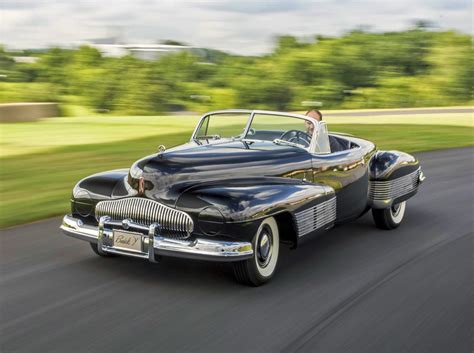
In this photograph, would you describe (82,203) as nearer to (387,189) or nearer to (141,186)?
(141,186)

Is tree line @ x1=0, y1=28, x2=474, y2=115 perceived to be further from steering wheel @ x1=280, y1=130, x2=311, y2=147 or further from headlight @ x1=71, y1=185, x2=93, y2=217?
headlight @ x1=71, y1=185, x2=93, y2=217

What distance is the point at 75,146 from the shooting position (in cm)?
1616

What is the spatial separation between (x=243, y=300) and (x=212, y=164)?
1.24 metres

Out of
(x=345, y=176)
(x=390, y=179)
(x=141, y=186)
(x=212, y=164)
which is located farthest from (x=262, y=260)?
(x=390, y=179)

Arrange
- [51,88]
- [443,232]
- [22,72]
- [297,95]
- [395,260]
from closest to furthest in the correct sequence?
[395,260], [443,232], [51,88], [22,72], [297,95]

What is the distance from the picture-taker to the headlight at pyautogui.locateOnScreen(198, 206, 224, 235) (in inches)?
200

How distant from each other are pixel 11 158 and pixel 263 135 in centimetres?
840

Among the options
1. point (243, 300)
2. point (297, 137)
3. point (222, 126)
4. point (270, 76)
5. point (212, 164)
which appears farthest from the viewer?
point (270, 76)

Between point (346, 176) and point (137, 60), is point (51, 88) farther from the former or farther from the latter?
point (346, 176)

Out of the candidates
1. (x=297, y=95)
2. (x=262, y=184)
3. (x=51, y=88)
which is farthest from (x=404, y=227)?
(x=297, y=95)

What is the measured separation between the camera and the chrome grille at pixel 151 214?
17.0ft

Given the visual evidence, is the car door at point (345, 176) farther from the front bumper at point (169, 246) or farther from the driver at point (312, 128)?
the front bumper at point (169, 246)

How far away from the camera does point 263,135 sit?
22.1 feet

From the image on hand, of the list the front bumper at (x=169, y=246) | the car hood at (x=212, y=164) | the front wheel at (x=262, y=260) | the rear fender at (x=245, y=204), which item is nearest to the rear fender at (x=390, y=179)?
the car hood at (x=212, y=164)
